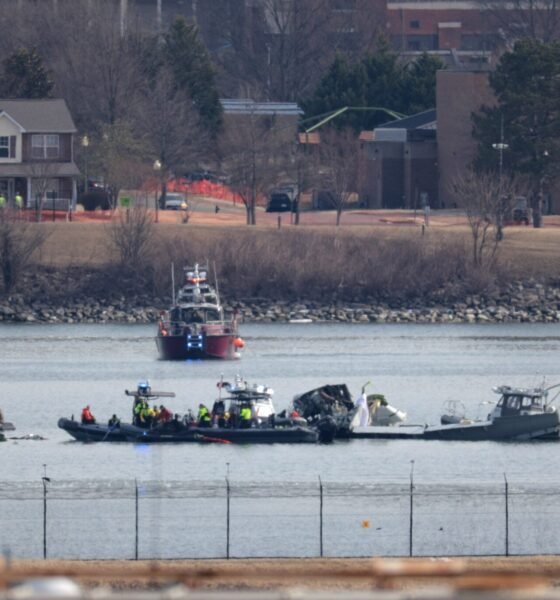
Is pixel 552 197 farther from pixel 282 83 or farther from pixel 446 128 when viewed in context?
pixel 282 83

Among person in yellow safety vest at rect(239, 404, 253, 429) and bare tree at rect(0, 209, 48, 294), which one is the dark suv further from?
person in yellow safety vest at rect(239, 404, 253, 429)

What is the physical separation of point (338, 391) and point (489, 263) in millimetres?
48086

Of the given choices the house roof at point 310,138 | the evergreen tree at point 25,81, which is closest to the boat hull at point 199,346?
the evergreen tree at point 25,81

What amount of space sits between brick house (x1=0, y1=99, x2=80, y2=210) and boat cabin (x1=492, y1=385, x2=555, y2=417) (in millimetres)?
61053

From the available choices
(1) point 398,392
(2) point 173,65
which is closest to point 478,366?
(1) point 398,392

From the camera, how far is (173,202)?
12788 centimetres

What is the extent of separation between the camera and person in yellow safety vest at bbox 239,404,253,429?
58.3m

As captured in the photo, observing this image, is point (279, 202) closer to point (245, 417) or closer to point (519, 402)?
point (519, 402)

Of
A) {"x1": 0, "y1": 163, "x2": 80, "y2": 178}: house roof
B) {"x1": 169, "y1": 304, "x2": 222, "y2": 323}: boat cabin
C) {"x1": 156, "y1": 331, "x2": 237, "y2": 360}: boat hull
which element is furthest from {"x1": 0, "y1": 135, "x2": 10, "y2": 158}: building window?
{"x1": 156, "y1": 331, "x2": 237, "y2": 360}: boat hull

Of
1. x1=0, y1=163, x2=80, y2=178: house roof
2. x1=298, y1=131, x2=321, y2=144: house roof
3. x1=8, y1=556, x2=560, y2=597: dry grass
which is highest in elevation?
x1=298, y1=131, x2=321, y2=144: house roof

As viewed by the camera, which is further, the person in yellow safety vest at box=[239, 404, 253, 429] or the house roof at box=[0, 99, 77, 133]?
the house roof at box=[0, 99, 77, 133]

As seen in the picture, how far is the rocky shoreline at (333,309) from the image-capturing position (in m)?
103

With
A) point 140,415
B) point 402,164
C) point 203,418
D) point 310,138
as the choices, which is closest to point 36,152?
point 402,164

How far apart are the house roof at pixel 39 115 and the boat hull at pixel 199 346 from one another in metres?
39.3
